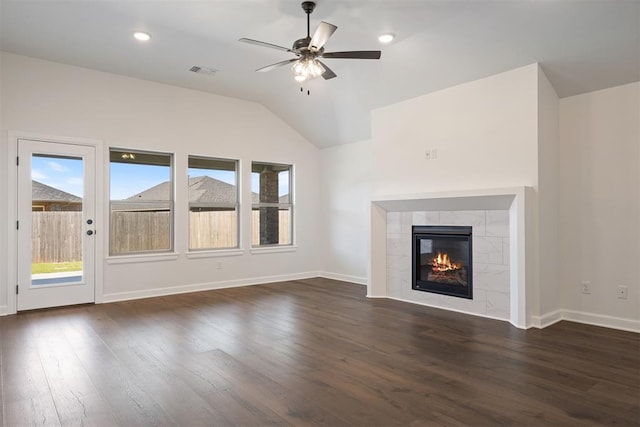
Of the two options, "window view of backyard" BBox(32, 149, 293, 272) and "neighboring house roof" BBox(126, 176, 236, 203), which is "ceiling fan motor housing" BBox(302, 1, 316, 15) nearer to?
"window view of backyard" BBox(32, 149, 293, 272)

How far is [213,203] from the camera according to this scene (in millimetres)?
6348

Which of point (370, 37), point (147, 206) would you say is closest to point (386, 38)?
point (370, 37)

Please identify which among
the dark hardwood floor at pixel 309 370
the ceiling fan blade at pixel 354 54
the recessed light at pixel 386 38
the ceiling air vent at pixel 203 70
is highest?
the ceiling air vent at pixel 203 70

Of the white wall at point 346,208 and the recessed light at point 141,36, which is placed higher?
the recessed light at point 141,36

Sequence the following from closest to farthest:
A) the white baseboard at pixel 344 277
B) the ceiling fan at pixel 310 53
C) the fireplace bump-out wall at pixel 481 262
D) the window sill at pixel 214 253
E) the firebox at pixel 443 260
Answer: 1. the ceiling fan at pixel 310 53
2. the fireplace bump-out wall at pixel 481 262
3. the firebox at pixel 443 260
4. the window sill at pixel 214 253
5. the white baseboard at pixel 344 277

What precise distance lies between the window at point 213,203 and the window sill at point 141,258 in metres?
0.37

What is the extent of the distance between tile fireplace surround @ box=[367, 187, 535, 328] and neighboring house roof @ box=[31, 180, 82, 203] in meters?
4.03

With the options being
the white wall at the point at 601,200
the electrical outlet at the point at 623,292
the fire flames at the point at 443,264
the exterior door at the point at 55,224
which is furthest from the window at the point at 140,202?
the electrical outlet at the point at 623,292

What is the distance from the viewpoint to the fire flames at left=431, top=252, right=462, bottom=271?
480 centimetres

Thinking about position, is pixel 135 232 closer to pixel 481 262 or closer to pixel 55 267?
pixel 55 267

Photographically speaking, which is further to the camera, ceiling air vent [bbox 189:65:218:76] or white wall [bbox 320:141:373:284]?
white wall [bbox 320:141:373:284]

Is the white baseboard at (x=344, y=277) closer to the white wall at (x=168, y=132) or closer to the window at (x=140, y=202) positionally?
the white wall at (x=168, y=132)

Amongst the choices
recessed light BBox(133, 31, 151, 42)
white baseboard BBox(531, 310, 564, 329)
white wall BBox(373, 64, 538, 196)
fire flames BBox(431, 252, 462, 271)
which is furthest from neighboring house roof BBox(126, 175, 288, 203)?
white baseboard BBox(531, 310, 564, 329)

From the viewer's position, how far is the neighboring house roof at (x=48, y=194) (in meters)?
4.79
